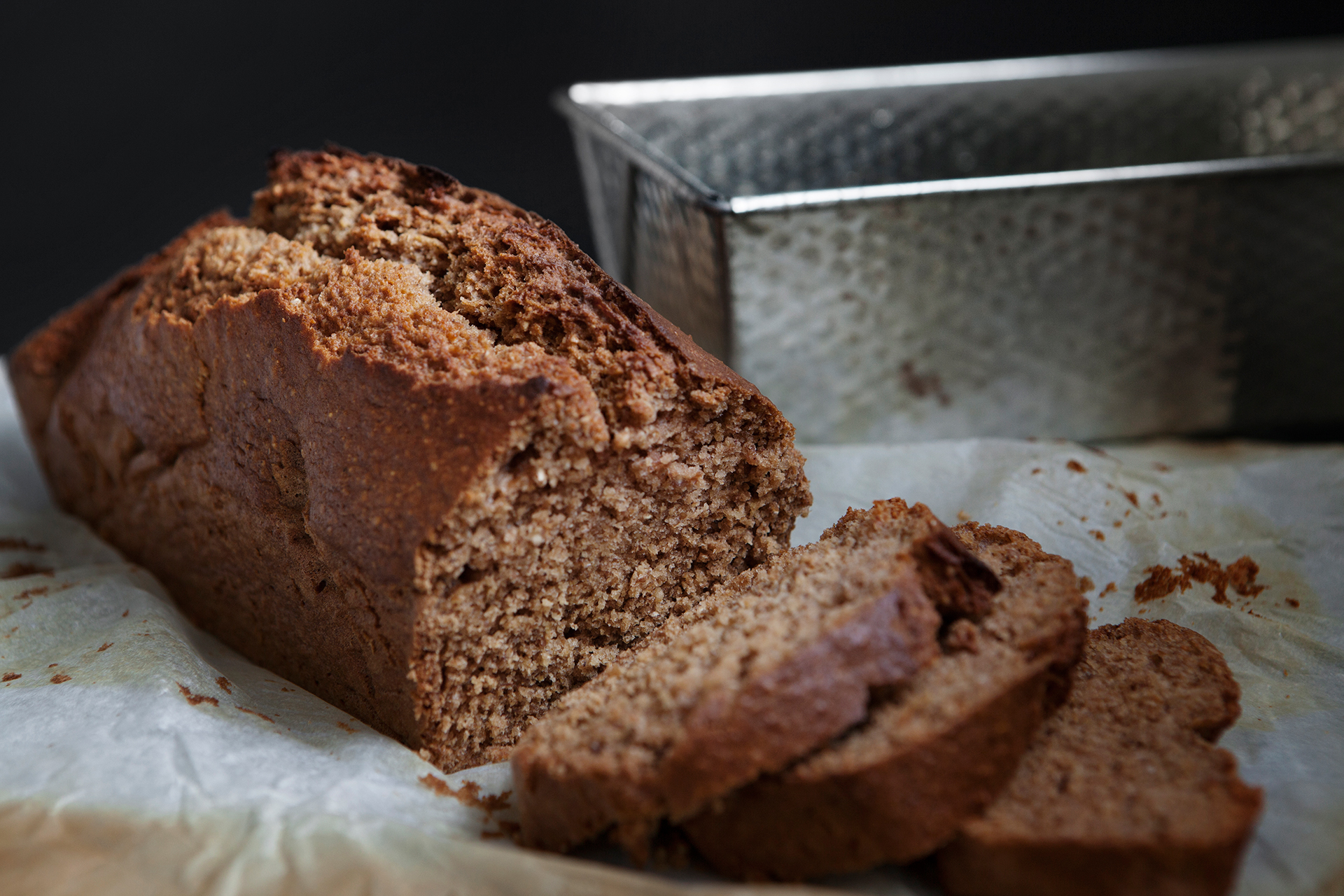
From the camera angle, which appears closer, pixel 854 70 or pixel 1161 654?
pixel 1161 654

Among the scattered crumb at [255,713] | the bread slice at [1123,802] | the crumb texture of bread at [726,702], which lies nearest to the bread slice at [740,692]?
the crumb texture of bread at [726,702]

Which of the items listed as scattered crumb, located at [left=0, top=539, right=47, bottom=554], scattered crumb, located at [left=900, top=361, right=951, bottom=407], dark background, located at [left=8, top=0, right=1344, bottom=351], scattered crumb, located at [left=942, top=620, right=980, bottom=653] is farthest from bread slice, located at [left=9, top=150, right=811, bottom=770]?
dark background, located at [left=8, top=0, right=1344, bottom=351]

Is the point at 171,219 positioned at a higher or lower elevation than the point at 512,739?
higher

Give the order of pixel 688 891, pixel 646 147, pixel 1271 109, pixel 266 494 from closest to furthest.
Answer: pixel 688 891, pixel 266 494, pixel 646 147, pixel 1271 109

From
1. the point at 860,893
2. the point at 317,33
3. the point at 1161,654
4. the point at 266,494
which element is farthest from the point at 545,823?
the point at 317,33

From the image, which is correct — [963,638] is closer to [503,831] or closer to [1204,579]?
[503,831]

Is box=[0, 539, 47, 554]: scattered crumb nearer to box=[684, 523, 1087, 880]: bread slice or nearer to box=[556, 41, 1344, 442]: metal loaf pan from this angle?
box=[556, 41, 1344, 442]: metal loaf pan

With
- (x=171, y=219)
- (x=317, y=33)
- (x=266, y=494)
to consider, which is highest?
(x=317, y=33)

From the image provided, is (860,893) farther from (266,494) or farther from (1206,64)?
(1206,64)

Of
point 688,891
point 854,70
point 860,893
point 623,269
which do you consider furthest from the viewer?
point 854,70

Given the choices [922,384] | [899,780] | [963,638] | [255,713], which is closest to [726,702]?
[899,780]
